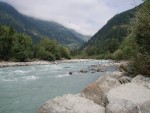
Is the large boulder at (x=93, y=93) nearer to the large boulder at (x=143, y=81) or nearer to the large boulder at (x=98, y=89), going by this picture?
the large boulder at (x=98, y=89)

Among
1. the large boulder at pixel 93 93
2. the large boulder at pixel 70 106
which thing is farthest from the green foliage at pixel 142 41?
the large boulder at pixel 70 106

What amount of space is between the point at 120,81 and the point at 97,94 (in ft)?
5.92

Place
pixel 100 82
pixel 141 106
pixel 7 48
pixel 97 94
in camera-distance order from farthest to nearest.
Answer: pixel 7 48 < pixel 100 82 < pixel 97 94 < pixel 141 106

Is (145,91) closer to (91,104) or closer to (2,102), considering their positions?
(91,104)

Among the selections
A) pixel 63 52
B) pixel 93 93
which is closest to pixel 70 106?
pixel 93 93

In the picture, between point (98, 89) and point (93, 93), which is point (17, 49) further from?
point (93, 93)

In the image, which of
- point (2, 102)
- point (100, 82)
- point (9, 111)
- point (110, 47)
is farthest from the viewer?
point (110, 47)

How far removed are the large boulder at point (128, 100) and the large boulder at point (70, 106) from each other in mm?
543

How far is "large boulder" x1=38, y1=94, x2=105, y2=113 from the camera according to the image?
9.32m

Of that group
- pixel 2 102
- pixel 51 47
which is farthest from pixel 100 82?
pixel 51 47

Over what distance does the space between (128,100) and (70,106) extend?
78.1 inches

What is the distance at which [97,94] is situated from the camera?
12031 millimetres

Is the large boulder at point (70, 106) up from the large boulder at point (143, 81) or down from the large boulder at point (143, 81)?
down

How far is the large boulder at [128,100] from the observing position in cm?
865
